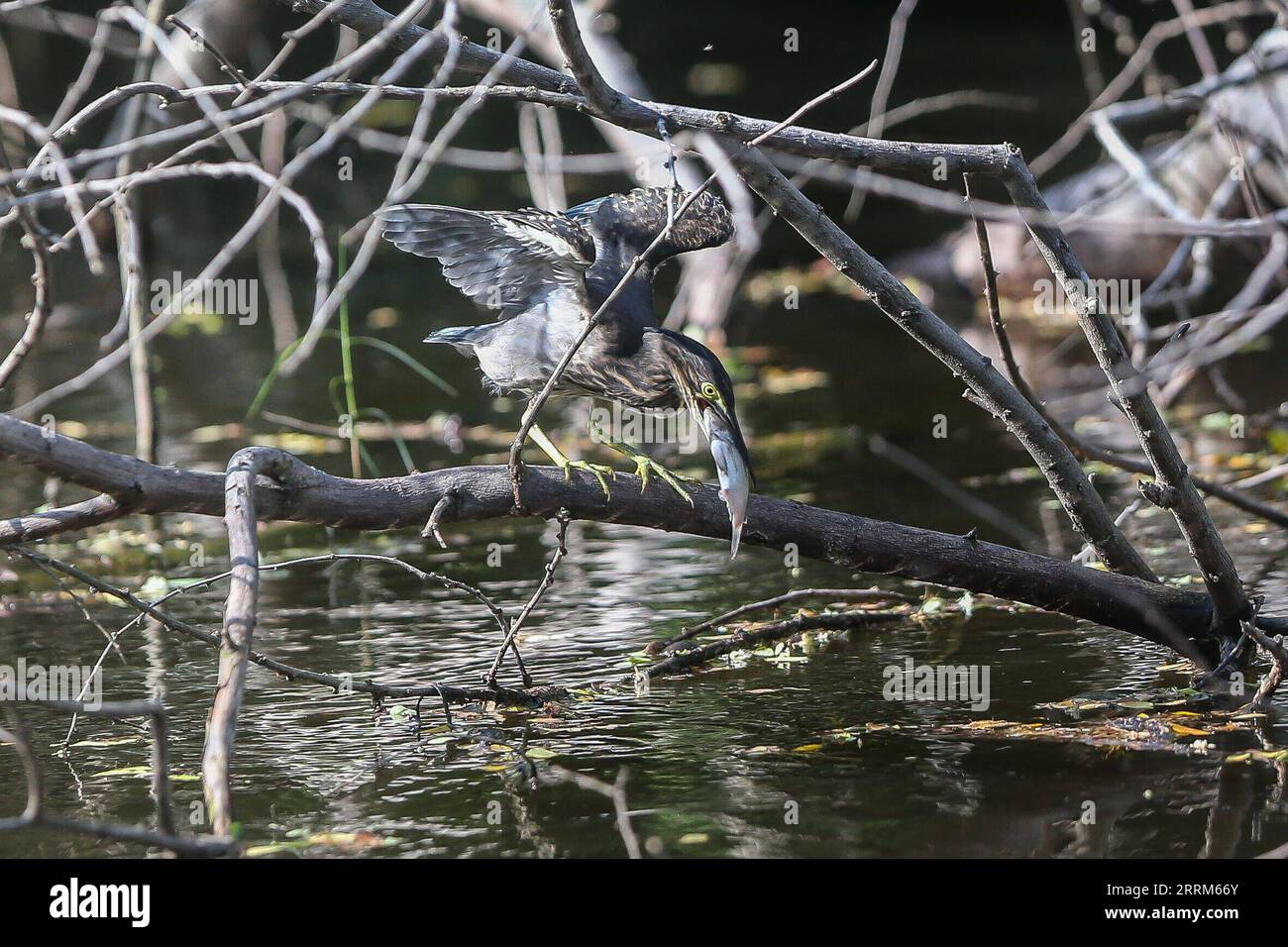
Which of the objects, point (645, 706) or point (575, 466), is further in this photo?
point (645, 706)

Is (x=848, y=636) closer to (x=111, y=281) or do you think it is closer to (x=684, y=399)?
(x=684, y=399)

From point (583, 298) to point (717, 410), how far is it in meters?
0.63

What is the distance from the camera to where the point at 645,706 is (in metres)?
3.88

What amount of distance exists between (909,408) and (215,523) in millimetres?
3250

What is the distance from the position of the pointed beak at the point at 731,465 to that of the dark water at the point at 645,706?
582 millimetres

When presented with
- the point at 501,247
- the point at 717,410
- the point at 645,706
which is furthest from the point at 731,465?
the point at 501,247

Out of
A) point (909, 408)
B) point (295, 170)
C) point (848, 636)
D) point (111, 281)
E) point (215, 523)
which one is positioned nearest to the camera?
point (295, 170)

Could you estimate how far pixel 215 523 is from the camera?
19.6 ft

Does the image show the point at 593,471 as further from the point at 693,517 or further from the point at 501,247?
the point at 501,247

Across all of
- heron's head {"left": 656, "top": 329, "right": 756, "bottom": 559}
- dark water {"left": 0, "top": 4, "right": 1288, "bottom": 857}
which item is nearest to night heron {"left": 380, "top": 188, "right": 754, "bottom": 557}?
heron's head {"left": 656, "top": 329, "right": 756, "bottom": 559}

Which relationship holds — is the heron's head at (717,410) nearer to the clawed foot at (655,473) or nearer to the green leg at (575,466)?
the clawed foot at (655,473)

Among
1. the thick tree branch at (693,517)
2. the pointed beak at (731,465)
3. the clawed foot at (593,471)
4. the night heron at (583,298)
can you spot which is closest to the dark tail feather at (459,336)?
the night heron at (583,298)

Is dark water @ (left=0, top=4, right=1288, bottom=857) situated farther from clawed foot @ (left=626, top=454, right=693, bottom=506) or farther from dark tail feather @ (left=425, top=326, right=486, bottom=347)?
dark tail feather @ (left=425, top=326, right=486, bottom=347)
